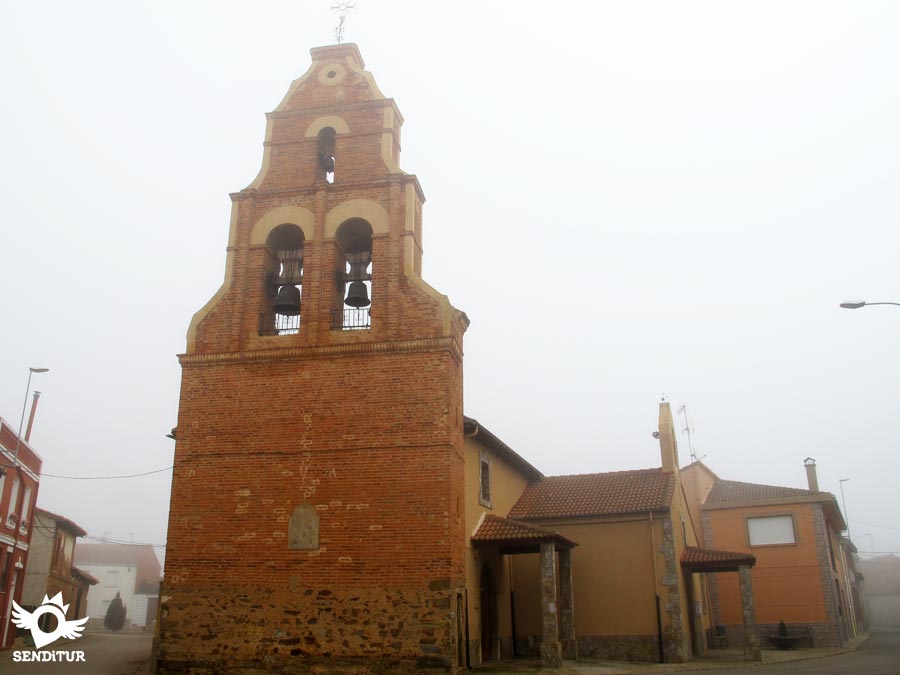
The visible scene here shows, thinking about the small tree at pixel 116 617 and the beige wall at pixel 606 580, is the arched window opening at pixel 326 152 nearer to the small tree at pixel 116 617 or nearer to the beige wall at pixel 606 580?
the beige wall at pixel 606 580

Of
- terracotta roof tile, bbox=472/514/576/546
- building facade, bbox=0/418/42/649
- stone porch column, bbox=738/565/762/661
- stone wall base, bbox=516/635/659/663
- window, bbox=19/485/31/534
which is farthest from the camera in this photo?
window, bbox=19/485/31/534

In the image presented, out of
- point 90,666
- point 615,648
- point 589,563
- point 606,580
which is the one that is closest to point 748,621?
point 615,648

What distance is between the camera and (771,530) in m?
31.7

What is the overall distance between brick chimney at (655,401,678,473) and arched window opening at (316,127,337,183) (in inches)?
514

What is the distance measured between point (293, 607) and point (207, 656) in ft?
6.19

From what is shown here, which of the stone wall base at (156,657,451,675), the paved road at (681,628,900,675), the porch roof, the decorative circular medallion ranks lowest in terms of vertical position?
the paved road at (681,628,900,675)

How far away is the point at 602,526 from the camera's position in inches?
906

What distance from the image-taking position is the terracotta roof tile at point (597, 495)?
903 inches

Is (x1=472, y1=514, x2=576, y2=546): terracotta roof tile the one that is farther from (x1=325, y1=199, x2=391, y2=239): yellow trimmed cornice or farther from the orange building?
(x1=325, y1=199, x2=391, y2=239): yellow trimmed cornice

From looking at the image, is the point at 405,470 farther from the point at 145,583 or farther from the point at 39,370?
the point at 145,583

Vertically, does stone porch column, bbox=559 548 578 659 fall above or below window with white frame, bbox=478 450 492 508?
below

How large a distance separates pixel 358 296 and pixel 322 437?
129 inches

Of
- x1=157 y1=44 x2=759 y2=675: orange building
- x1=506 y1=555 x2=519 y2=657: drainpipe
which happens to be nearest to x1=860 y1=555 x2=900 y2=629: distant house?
x1=506 y1=555 x2=519 y2=657: drainpipe

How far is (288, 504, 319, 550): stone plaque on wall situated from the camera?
15766mm
